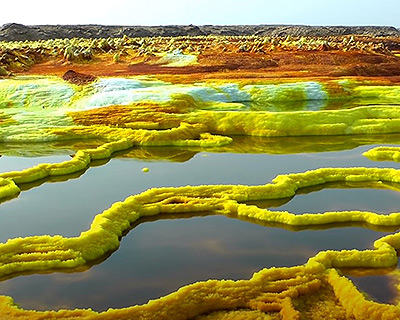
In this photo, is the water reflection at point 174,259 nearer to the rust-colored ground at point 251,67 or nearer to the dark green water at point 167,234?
the dark green water at point 167,234

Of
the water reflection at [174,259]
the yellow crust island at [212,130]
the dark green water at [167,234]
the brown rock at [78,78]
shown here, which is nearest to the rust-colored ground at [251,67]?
the yellow crust island at [212,130]

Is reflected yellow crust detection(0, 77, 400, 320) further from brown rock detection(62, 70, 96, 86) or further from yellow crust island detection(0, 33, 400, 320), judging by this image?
brown rock detection(62, 70, 96, 86)

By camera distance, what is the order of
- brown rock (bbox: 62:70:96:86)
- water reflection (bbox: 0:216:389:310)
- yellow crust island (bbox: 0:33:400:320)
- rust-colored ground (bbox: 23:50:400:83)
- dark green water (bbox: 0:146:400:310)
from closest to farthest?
yellow crust island (bbox: 0:33:400:320) → water reflection (bbox: 0:216:389:310) → dark green water (bbox: 0:146:400:310) → brown rock (bbox: 62:70:96:86) → rust-colored ground (bbox: 23:50:400:83)

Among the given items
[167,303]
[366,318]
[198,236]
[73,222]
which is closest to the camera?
[366,318]

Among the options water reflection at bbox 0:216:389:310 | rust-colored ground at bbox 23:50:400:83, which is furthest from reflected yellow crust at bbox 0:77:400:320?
rust-colored ground at bbox 23:50:400:83

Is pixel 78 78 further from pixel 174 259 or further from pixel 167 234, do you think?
pixel 174 259

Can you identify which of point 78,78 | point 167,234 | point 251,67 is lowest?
point 167,234

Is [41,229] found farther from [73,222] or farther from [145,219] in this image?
[145,219]

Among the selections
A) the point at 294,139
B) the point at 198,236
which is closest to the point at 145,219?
the point at 198,236

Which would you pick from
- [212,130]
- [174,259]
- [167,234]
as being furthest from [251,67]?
[174,259]
